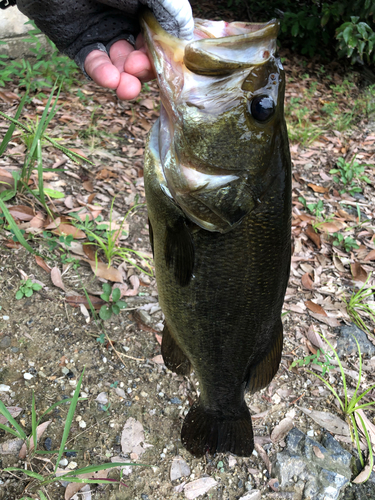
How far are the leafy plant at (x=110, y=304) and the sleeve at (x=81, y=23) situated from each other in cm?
134

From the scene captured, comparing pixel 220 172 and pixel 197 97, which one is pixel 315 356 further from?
pixel 197 97

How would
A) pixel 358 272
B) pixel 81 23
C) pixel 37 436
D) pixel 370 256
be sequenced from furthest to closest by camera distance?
1. pixel 370 256
2. pixel 358 272
3. pixel 37 436
4. pixel 81 23

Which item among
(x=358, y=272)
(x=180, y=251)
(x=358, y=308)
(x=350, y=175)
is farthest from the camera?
(x=350, y=175)

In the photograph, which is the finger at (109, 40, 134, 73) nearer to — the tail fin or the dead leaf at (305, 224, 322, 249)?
the tail fin

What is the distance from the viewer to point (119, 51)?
161 centimetres

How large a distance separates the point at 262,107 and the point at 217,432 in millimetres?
1505

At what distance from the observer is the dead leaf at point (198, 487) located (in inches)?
80.4

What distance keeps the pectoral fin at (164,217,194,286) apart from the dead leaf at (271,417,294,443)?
4.52 feet

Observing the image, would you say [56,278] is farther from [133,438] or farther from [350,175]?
[350,175]

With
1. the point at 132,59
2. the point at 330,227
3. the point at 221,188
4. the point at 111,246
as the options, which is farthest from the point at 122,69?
the point at 330,227

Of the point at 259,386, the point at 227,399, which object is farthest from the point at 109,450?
the point at 259,386

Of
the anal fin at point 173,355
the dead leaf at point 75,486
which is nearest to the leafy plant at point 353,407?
the anal fin at point 173,355

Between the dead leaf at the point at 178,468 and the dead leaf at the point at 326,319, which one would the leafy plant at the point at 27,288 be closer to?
the dead leaf at the point at 178,468

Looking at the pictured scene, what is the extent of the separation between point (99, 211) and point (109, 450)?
1725 millimetres
